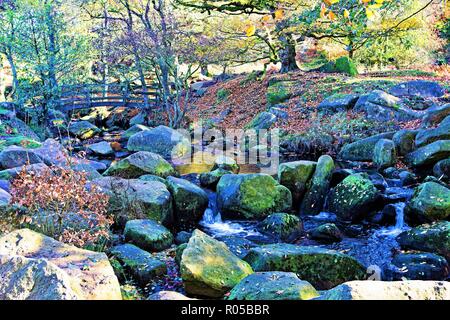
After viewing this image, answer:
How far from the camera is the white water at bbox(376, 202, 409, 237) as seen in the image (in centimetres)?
670

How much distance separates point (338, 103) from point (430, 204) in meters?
7.60

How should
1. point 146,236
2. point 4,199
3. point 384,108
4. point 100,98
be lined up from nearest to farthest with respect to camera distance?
point 4,199, point 146,236, point 384,108, point 100,98

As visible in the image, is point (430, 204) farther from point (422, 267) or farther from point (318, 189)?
point (318, 189)

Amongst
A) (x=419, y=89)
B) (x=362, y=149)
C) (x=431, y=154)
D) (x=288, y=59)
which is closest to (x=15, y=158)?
(x=362, y=149)

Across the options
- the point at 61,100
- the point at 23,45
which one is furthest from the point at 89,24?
the point at 23,45

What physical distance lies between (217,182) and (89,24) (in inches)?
648

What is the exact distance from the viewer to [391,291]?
2529 mm

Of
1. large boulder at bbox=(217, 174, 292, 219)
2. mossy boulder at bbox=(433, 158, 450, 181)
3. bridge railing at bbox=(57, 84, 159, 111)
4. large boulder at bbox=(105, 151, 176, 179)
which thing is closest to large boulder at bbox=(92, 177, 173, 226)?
large boulder at bbox=(217, 174, 292, 219)

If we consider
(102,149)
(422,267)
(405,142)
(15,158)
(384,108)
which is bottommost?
(422,267)

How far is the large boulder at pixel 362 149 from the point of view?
10.3 meters

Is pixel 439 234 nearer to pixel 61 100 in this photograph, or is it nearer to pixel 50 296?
pixel 50 296

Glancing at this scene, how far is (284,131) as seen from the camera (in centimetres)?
1347
